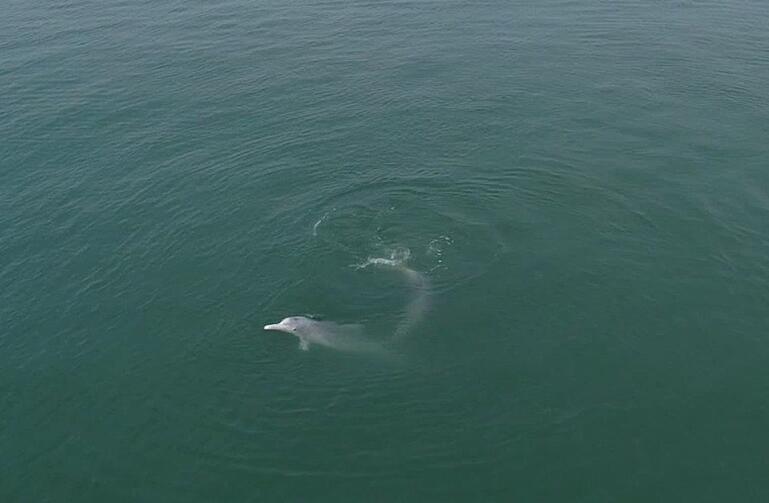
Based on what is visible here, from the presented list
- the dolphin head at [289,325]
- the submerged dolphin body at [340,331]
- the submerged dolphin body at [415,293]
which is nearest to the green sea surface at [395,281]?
the submerged dolphin body at [415,293]

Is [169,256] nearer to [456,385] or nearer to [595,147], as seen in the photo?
[456,385]

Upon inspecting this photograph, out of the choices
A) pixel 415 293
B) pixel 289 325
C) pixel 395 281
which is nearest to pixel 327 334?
pixel 289 325

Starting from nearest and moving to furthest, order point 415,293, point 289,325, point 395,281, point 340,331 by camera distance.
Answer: point 289,325 → point 340,331 → point 415,293 → point 395,281

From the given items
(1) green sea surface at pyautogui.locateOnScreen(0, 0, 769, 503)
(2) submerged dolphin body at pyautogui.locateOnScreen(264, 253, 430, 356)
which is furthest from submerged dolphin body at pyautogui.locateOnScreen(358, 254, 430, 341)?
(1) green sea surface at pyautogui.locateOnScreen(0, 0, 769, 503)

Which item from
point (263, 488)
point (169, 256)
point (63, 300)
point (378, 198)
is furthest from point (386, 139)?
point (263, 488)

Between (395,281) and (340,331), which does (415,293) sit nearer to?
(395,281)

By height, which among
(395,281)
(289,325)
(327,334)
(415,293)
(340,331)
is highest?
(289,325)

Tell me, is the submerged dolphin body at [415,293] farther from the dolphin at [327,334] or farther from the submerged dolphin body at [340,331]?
the dolphin at [327,334]
